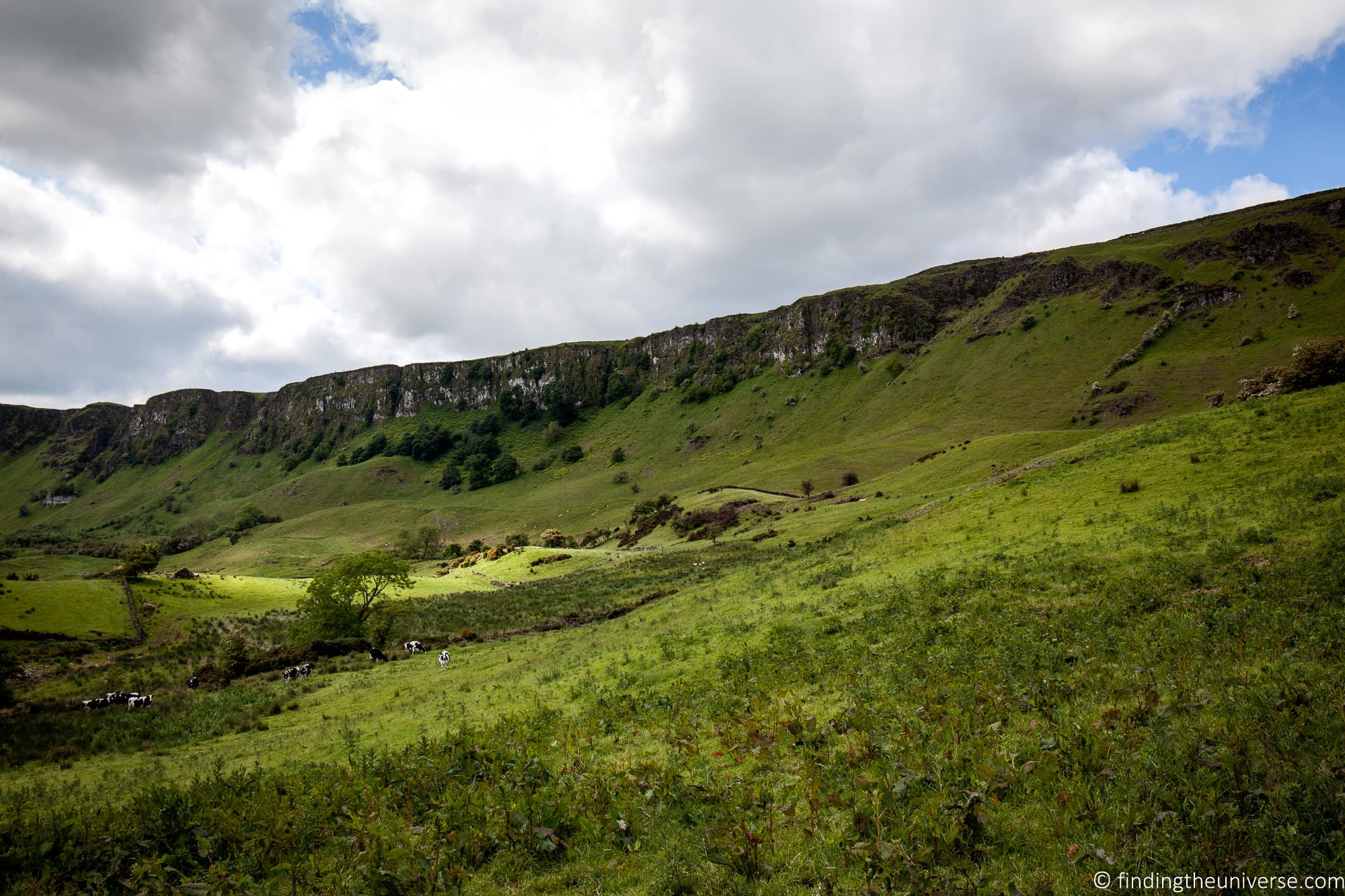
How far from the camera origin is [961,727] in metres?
9.36

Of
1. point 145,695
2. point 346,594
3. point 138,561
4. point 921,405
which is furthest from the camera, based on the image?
point 921,405

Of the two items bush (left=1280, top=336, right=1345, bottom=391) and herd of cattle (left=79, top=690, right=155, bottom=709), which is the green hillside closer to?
bush (left=1280, top=336, right=1345, bottom=391)

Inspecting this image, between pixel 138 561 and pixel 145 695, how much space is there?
41.9 meters

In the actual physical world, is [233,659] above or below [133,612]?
below

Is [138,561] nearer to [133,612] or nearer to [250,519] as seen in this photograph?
[133,612]

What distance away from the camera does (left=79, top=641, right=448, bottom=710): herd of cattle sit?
1055 inches

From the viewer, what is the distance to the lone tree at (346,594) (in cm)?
4019

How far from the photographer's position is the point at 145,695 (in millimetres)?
29047

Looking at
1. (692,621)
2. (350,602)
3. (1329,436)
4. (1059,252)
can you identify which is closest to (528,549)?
(350,602)

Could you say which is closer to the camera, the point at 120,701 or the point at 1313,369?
the point at 120,701

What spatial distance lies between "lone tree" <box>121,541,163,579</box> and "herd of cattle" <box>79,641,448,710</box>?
38.3m

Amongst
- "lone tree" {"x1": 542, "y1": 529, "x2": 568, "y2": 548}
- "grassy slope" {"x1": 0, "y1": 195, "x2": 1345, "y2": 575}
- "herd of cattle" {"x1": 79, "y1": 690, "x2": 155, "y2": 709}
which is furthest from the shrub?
"lone tree" {"x1": 542, "y1": 529, "x2": 568, "y2": 548}

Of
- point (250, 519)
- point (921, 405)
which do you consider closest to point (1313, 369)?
point (921, 405)

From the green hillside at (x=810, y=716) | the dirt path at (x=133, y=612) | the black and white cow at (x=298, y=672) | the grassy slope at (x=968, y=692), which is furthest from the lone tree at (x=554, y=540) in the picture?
the grassy slope at (x=968, y=692)
